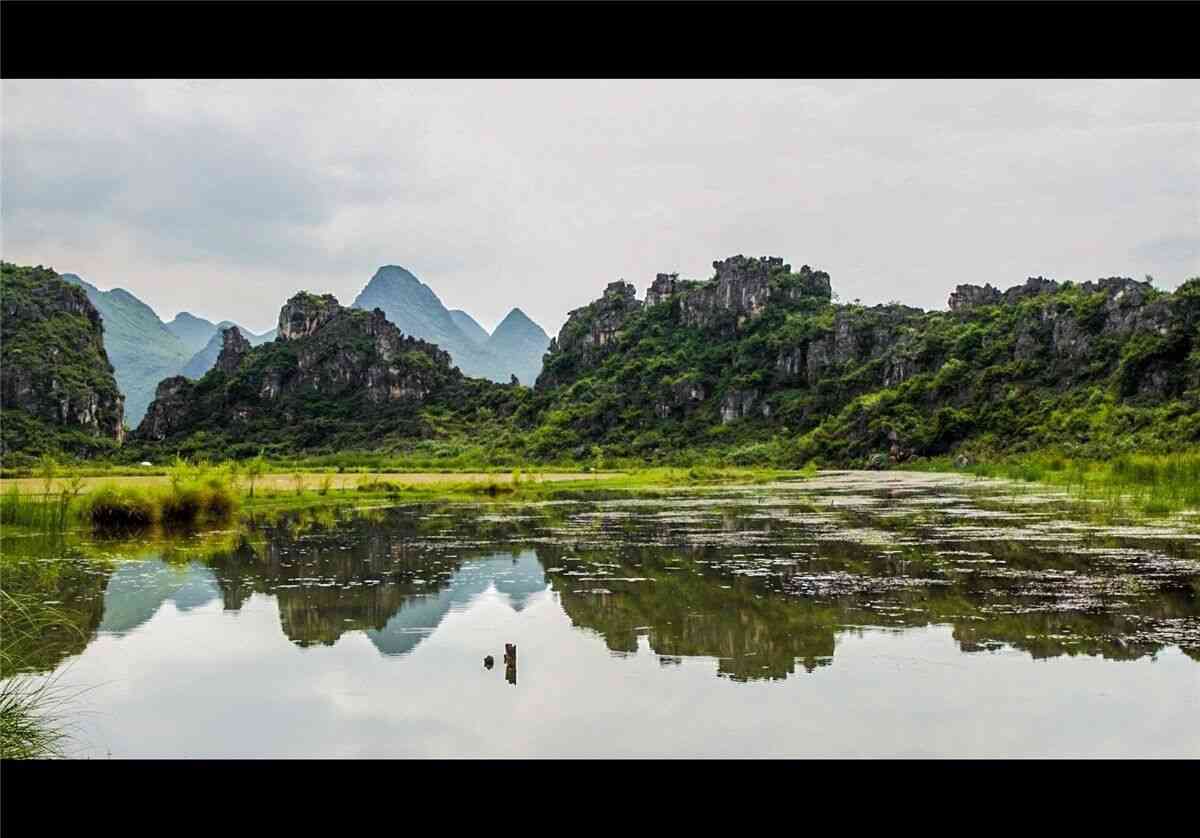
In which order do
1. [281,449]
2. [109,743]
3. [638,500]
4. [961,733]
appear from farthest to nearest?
1. [281,449]
2. [638,500]
3. [109,743]
4. [961,733]

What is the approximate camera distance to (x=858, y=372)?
7381 centimetres

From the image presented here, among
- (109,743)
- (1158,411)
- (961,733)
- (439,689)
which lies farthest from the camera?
(1158,411)

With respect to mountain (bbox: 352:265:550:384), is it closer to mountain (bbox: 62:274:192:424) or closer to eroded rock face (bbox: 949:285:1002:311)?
mountain (bbox: 62:274:192:424)

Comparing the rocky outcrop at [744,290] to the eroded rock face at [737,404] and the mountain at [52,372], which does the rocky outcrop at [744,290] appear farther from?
the mountain at [52,372]

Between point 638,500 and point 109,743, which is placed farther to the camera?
A: point 638,500

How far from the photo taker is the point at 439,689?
22.5 ft

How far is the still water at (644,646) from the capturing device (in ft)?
18.8

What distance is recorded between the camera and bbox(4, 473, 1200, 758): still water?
18.8ft

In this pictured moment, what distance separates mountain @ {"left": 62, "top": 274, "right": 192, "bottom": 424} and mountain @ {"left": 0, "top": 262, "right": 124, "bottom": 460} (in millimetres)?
59288

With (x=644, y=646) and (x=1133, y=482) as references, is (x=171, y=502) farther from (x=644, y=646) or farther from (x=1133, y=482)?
(x=1133, y=482)

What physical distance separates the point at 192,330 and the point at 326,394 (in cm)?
9925
